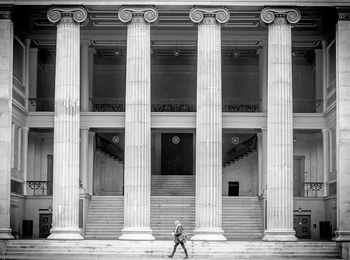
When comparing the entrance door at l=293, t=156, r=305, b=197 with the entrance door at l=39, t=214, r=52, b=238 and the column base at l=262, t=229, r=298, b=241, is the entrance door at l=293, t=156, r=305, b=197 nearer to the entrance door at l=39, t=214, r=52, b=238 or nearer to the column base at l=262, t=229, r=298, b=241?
the column base at l=262, t=229, r=298, b=241

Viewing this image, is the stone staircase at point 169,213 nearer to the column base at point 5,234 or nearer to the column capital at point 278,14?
the column base at point 5,234

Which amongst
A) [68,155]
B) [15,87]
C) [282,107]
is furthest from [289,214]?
[15,87]

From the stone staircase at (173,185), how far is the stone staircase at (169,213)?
421 centimetres

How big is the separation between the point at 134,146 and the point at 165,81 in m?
14.4

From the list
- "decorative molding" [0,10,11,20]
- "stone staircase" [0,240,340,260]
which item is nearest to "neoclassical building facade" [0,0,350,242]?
"decorative molding" [0,10,11,20]

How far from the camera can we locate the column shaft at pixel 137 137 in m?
44.4

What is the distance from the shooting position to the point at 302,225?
51.7 metres

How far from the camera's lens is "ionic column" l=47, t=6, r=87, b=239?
146 ft

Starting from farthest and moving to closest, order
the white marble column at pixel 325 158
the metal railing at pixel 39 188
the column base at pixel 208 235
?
1. the metal railing at pixel 39 188
2. the white marble column at pixel 325 158
3. the column base at pixel 208 235

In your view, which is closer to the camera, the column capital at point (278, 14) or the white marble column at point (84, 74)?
the column capital at point (278, 14)

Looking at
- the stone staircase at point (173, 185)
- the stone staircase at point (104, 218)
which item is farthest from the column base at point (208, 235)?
the stone staircase at point (173, 185)

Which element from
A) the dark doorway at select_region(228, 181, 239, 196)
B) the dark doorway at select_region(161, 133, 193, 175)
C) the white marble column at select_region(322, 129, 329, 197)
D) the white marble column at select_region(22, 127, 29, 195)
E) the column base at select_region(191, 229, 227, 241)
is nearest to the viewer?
the column base at select_region(191, 229, 227, 241)

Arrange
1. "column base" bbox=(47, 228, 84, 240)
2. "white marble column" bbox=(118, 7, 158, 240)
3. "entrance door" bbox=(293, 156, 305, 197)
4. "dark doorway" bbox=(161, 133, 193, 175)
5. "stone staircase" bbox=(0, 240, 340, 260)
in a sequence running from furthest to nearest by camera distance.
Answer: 1. "dark doorway" bbox=(161, 133, 193, 175)
2. "entrance door" bbox=(293, 156, 305, 197)
3. "white marble column" bbox=(118, 7, 158, 240)
4. "column base" bbox=(47, 228, 84, 240)
5. "stone staircase" bbox=(0, 240, 340, 260)

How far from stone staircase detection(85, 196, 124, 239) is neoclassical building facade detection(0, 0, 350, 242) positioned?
4.0 inches
